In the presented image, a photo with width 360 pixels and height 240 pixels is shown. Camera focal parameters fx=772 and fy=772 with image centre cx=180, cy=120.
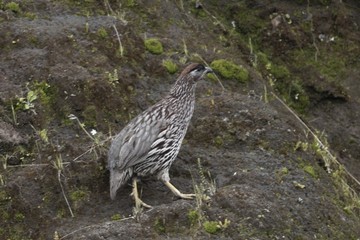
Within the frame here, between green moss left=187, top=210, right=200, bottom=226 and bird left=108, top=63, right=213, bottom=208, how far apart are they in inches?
20.4

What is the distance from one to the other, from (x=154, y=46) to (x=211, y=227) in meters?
3.78

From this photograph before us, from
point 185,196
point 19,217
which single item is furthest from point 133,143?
point 19,217

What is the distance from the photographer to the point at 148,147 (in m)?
8.30

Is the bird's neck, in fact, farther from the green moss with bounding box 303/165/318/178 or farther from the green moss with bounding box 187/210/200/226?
the green moss with bounding box 187/210/200/226

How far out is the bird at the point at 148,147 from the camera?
27.0 ft

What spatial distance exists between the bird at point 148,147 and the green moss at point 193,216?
1.70ft

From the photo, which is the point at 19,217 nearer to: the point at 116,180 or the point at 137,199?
the point at 116,180

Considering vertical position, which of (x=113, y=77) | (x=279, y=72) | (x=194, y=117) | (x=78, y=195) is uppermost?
(x=113, y=77)

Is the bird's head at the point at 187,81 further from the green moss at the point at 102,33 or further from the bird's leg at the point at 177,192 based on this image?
the green moss at the point at 102,33

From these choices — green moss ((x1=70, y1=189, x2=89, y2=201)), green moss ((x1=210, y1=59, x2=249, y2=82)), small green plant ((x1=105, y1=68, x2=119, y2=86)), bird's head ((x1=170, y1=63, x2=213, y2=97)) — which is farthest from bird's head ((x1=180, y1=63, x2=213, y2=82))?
green moss ((x1=70, y1=189, x2=89, y2=201))

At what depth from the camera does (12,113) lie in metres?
9.16

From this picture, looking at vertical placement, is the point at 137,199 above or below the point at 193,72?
below

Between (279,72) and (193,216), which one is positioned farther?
(279,72)

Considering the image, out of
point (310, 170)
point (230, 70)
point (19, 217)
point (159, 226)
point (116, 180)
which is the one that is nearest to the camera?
point (159, 226)
